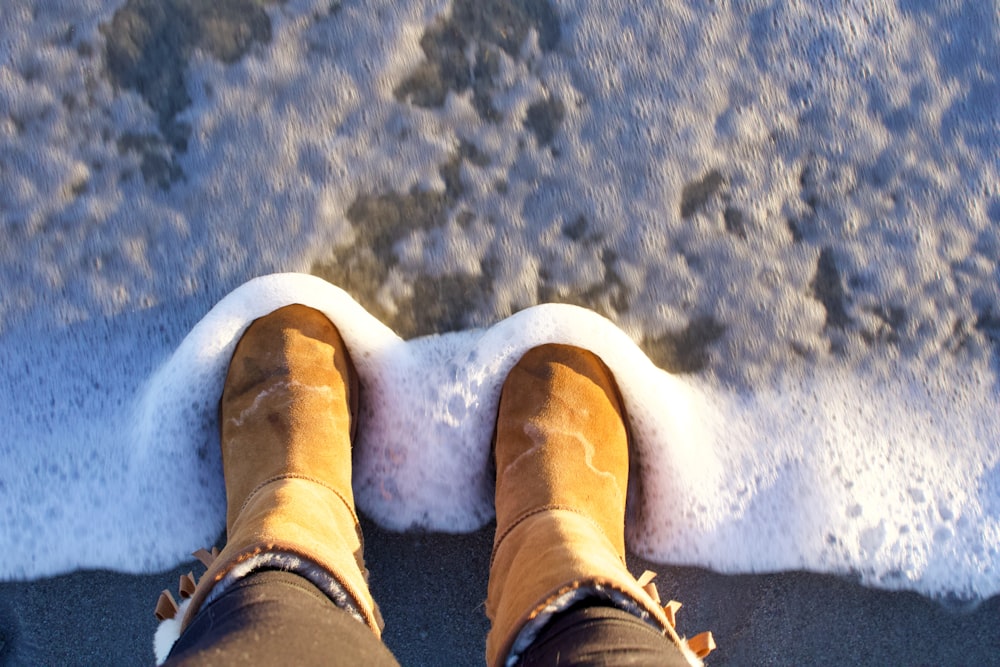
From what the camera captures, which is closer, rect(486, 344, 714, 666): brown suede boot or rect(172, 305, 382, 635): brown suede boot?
rect(486, 344, 714, 666): brown suede boot

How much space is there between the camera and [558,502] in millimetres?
998

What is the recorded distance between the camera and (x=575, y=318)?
1.12m

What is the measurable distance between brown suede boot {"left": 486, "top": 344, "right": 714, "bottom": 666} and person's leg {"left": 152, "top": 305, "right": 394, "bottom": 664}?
0.59ft

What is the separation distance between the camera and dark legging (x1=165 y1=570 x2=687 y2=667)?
2.20 ft

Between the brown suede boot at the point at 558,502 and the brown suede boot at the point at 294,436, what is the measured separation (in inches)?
7.5

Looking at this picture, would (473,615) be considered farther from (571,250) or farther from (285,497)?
(571,250)

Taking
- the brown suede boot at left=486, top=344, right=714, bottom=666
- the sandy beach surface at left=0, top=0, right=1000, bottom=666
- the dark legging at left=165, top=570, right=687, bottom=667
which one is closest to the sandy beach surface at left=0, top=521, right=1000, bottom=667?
the sandy beach surface at left=0, top=0, right=1000, bottom=666

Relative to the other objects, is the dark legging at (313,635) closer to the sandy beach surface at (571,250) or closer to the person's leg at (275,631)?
the person's leg at (275,631)

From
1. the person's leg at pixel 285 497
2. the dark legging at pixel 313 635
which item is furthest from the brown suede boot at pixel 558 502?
the person's leg at pixel 285 497

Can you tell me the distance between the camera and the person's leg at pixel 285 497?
0.75m

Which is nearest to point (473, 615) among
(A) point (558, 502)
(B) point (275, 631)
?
(A) point (558, 502)

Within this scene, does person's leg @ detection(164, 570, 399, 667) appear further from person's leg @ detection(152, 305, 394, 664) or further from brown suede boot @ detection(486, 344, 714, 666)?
brown suede boot @ detection(486, 344, 714, 666)

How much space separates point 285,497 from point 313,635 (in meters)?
0.26

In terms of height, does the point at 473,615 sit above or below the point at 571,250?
below
